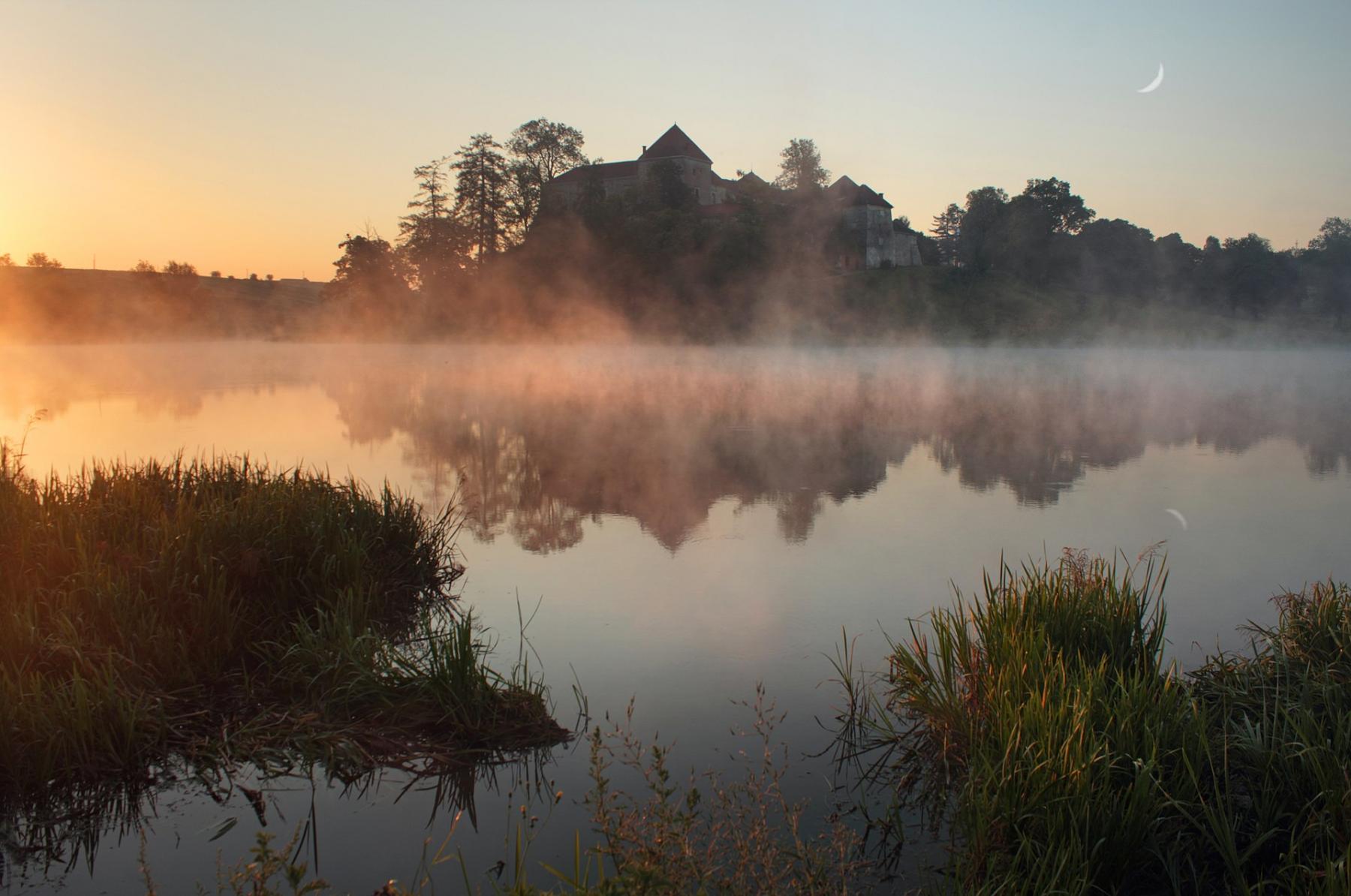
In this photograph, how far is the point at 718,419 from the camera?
16.7 metres

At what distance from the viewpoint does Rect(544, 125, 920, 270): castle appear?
182 feet

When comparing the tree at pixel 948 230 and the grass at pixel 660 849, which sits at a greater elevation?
the tree at pixel 948 230

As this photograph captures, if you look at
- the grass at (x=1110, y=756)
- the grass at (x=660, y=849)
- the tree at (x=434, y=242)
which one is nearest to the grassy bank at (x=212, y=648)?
the grass at (x=660, y=849)

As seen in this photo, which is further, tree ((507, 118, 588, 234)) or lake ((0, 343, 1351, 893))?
tree ((507, 118, 588, 234))

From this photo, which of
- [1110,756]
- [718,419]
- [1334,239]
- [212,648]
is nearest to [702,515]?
[212,648]

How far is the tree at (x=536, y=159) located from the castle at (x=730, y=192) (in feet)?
3.45

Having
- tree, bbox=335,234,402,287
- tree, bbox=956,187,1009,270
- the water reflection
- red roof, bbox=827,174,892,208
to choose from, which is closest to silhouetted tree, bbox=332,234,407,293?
tree, bbox=335,234,402,287

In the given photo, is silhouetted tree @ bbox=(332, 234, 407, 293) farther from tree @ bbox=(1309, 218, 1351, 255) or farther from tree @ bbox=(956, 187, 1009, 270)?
tree @ bbox=(1309, 218, 1351, 255)

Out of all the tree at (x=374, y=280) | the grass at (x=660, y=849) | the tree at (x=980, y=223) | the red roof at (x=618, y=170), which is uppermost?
the red roof at (x=618, y=170)

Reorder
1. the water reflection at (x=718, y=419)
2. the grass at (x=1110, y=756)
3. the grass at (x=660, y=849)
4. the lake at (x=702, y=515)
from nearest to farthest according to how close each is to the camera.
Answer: the grass at (x=660, y=849)
the grass at (x=1110, y=756)
the lake at (x=702, y=515)
the water reflection at (x=718, y=419)

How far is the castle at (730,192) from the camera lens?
55531mm

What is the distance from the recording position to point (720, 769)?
Answer: 366 centimetres

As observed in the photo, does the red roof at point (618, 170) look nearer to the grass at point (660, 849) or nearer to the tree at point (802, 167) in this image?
the tree at point (802, 167)

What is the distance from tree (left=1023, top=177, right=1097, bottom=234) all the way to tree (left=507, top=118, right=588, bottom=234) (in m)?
30.1
